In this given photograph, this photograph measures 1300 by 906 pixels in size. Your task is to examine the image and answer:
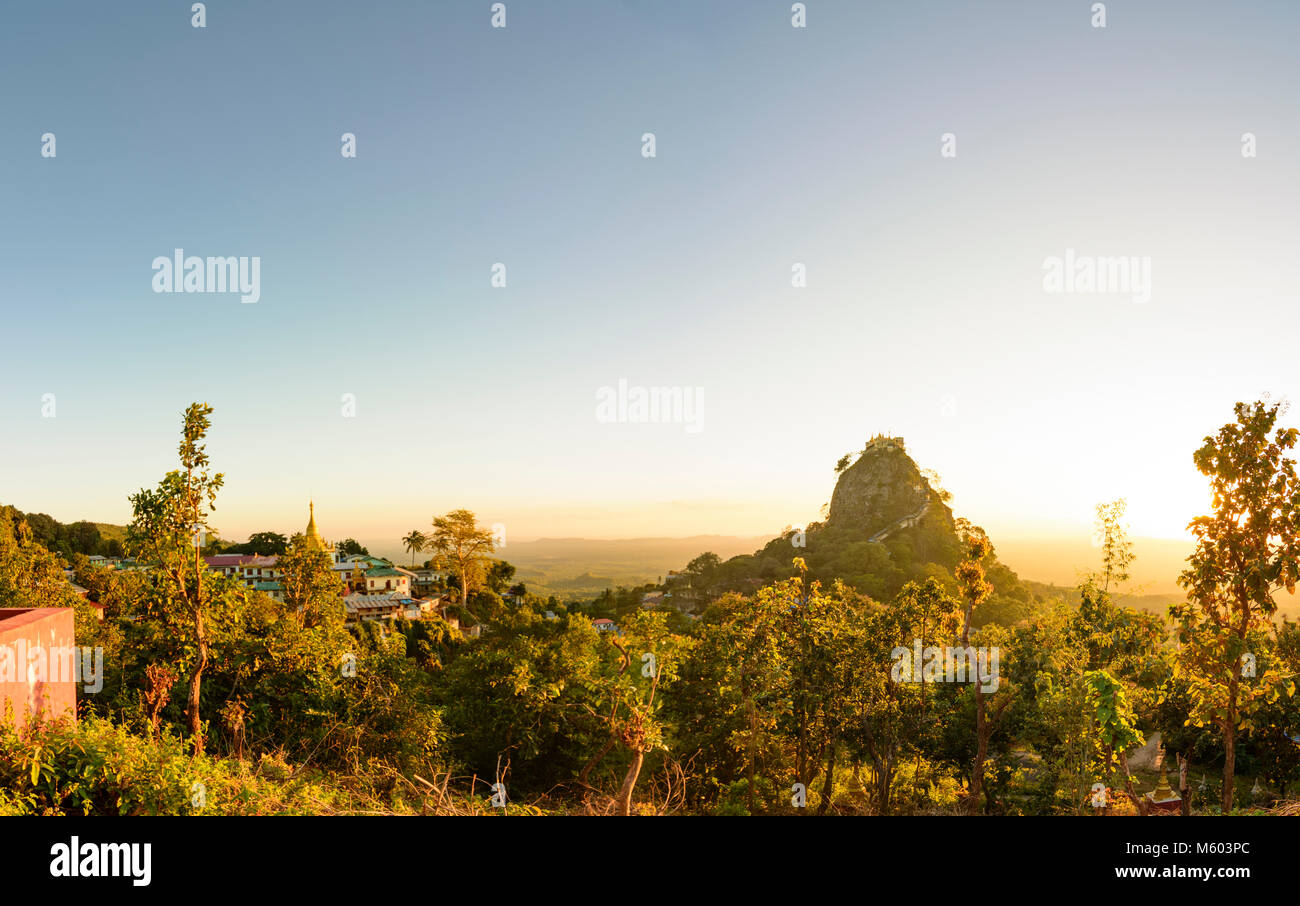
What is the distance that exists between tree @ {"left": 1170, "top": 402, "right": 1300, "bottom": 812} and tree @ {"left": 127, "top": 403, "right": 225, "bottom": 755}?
646 inches

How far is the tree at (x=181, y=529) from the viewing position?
1066 cm

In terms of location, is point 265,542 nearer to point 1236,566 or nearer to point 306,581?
point 306,581

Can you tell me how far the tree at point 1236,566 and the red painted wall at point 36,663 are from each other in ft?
52.3

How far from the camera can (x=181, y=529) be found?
1077 centimetres

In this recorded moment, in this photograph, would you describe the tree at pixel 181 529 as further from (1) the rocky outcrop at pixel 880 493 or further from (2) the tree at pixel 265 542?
(2) the tree at pixel 265 542

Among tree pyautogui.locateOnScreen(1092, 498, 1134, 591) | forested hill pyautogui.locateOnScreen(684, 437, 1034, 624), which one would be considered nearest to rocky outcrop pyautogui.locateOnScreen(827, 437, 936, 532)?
forested hill pyautogui.locateOnScreen(684, 437, 1034, 624)

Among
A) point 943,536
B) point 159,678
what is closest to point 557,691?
point 159,678

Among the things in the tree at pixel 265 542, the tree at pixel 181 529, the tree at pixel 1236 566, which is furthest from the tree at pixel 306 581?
the tree at pixel 265 542

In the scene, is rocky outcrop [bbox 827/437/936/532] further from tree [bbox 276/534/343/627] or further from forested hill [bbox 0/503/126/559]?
forested hill [bbox 0/503/126/559]

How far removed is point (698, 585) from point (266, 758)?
56.9 m

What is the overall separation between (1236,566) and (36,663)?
16.8 m
